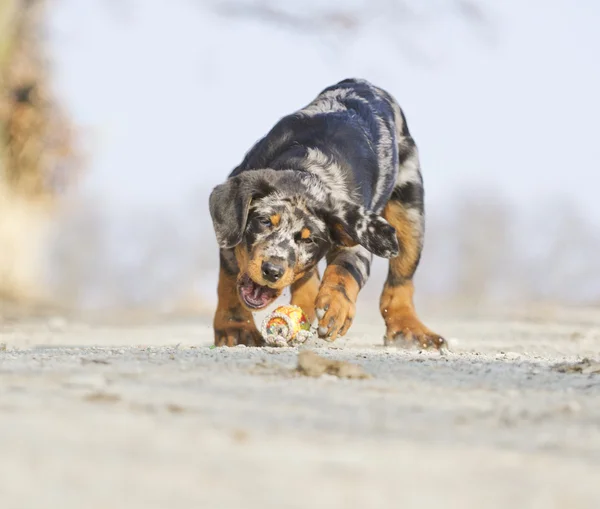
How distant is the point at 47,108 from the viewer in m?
15.2

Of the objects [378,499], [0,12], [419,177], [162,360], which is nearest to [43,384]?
[162,360]

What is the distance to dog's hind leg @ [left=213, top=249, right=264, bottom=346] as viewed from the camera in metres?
5.43

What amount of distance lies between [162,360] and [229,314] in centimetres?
187

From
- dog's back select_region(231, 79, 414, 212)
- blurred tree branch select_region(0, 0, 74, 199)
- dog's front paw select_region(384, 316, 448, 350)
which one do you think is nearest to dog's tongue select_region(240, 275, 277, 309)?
dog's back select_region(231, 79, 414, 212)

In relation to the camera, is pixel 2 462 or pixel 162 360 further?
pixel 162 360

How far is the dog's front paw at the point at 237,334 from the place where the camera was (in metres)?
5.41

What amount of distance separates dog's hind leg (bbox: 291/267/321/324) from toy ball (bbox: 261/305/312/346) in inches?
33.0

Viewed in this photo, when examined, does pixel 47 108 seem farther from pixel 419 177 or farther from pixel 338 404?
pixel 338 404

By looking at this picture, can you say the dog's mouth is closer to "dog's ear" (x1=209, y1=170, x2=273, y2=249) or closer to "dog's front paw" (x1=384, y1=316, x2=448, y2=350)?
"dog's ear" (x1=209, y1=170, x2=273, y2=249)

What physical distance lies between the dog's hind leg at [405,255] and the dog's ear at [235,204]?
139cm

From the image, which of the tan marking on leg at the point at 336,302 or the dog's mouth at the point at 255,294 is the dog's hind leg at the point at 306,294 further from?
the dog's mouth at the point at 255,294

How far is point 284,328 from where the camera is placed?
4.92m

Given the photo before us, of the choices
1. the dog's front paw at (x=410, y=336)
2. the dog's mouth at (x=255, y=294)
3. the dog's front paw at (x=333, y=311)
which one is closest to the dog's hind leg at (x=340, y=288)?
the dog's front paw at (x=333, y=311)

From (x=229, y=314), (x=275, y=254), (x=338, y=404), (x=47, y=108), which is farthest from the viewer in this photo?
(x=47, y=108)
